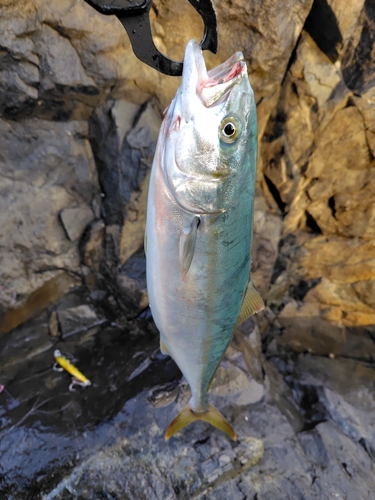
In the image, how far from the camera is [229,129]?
1311 mm

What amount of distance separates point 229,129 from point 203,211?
347mm

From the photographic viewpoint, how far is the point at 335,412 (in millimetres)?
3143

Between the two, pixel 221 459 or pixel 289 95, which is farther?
pixel 289 95

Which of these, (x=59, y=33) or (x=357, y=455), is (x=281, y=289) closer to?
(x=357, y=455)

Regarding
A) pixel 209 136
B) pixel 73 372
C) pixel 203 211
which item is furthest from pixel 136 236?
pixel 209 136

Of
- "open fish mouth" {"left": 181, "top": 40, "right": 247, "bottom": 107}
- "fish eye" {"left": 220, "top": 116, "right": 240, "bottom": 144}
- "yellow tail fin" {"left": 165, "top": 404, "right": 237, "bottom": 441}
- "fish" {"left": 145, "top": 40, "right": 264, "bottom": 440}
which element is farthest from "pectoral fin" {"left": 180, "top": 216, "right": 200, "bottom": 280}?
"yellow tail fin" {"left": 165, "top": 404, "right": 237, "bottom": 441}

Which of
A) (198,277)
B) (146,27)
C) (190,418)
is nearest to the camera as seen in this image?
(146,27)

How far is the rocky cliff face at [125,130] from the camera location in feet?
8.39

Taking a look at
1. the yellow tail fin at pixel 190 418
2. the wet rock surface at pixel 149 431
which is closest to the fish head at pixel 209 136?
the yellow tail fin at pixel 190 418

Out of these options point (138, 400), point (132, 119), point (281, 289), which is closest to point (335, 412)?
point (281, 289)

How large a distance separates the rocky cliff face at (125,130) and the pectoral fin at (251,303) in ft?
5.12

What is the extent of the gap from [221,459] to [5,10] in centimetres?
355

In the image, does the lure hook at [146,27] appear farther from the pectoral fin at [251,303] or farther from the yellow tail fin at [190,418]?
the yellow tail fin at [190,418]

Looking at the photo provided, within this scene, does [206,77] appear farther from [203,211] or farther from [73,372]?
[73,372]
